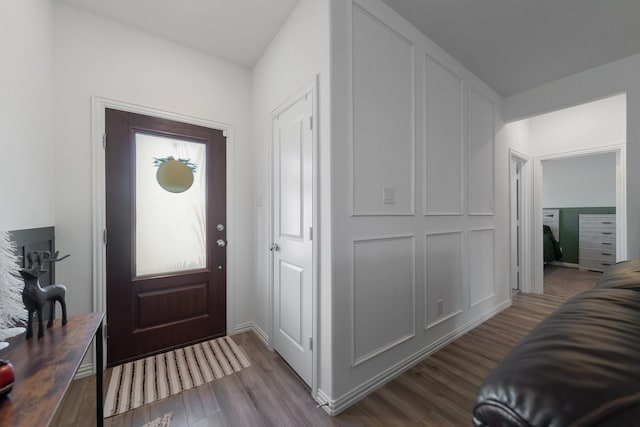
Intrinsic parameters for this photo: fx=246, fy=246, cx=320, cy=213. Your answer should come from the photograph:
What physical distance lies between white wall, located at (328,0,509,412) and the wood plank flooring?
0.12 metres

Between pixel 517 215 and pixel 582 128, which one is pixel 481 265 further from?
pixel 582 128

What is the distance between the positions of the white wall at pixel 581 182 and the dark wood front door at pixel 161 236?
21.6 feet

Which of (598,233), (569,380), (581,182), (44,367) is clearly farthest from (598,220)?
(44,367)

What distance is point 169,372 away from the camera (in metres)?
1.86

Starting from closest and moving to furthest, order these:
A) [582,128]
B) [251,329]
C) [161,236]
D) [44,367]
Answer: [44,367], [161,236], [251,329], [582,128]

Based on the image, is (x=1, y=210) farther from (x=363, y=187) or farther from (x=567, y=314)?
(x=567, y=314)

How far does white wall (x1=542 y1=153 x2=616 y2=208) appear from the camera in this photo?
5.20 meters

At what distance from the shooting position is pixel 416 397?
162cm

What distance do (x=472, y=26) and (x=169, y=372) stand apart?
360cm

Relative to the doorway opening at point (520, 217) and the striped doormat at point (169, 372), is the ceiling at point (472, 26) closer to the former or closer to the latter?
the doorway opening at point (520, 217)

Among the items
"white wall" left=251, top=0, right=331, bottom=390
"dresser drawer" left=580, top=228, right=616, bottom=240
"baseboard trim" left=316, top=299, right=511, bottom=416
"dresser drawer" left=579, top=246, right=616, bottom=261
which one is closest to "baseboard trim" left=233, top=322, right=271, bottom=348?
"white wall" left=251, top=0, right=331, bottom=390

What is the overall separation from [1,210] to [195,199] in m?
1.21

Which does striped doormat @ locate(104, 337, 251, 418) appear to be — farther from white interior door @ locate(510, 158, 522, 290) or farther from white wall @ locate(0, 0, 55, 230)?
white interior door @ locate(510, 158, 522, 290)

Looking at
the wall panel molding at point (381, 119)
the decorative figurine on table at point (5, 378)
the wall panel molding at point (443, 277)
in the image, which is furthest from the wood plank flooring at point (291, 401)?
the wall panel molding at point (381, 119)
